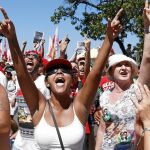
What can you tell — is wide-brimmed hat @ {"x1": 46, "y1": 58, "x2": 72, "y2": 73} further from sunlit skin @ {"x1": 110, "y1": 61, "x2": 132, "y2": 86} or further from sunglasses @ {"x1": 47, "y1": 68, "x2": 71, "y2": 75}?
sunlit skin @ {"x1": 110, "y1": 61, "x2": 132, "y2": 86}

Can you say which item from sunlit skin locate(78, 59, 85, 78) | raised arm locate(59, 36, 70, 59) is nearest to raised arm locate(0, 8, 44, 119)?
Answer: raised arm locate(59, 36, 70, 59)

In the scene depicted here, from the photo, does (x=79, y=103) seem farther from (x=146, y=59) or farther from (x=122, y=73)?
(x=122, y=73)

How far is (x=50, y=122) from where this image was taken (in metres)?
3.54

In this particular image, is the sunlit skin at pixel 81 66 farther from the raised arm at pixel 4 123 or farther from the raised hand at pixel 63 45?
the raised arm at pixel 4 123

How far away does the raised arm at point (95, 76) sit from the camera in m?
3.61

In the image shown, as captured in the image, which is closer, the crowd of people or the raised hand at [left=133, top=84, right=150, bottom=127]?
the raised hand at [left=133, top=84, right=150, bottom=127]

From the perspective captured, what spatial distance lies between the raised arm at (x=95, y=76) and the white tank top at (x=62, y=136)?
0.45 feet

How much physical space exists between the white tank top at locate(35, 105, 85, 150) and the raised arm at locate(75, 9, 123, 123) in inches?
5.4

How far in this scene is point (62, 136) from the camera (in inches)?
135

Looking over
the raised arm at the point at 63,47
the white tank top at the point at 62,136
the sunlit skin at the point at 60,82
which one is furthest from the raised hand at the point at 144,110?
the raised arm at the point at 63,47

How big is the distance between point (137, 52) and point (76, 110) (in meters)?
18.1

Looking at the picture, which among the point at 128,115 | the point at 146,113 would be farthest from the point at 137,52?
the point at 146,113

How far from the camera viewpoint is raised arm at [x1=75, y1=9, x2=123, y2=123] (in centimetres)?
361

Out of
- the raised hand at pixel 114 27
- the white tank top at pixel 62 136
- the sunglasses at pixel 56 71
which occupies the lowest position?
the white tank top at pixel 62 136
